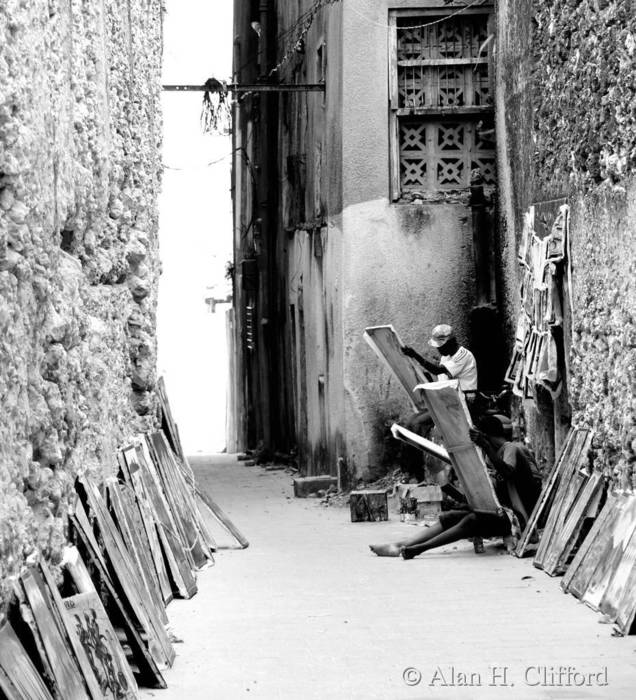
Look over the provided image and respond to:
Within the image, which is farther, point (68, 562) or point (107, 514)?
point (107, 514)

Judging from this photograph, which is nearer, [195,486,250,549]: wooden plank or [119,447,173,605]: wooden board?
[119,447,173,605]: wooden board

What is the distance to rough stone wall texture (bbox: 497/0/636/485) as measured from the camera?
9031 millimetres

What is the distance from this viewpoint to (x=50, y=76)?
566 cm

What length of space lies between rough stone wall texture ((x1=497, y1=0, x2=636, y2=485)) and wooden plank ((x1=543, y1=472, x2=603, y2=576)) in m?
0.21

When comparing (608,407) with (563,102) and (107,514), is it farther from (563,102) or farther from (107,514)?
(107,514)

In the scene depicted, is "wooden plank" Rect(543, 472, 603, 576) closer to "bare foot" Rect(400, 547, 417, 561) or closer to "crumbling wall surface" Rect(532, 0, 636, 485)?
"crumbling wall surface" Rect(532, 0, 636, 485)

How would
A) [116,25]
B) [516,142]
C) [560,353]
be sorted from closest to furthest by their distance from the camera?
1. [116,25]
2. [560,353]
3. [516,142]

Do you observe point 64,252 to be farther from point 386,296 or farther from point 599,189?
point 386,296

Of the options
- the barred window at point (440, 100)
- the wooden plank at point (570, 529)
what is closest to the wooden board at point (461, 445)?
the wooden plank at point (570, 529)

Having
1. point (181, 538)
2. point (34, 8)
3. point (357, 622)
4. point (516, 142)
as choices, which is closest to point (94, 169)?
point (34, 8)

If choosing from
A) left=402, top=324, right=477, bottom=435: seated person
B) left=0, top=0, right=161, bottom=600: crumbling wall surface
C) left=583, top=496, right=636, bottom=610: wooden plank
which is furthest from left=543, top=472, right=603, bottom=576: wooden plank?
left=402, top=324, right=477, bottom=435: seated person

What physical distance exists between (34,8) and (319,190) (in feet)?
42.0

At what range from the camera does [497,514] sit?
1123 cm

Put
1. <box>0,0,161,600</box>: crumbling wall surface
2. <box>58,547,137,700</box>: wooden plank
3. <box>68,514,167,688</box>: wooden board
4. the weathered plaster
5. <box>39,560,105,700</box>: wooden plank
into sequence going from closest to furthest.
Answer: <box>0,0,161,600</box>: crumbling wall surface, <box>39,560,105,700</box>: wooden plank, <box>58,547,137,700</box>: wooden plank, <box>68,514,167,688</box>: wooden board, the weathered plaster
